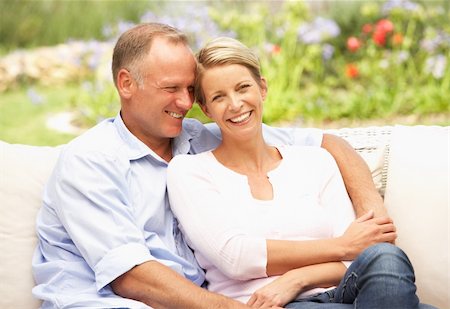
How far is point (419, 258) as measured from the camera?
96.3 inches

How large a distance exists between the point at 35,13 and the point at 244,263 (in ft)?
16.3

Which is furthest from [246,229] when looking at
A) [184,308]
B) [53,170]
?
[53,170]

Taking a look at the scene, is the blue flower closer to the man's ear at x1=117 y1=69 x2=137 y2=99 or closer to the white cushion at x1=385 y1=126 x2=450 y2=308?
the white cushion at x1=385 y1=126 x2=450 y2=308

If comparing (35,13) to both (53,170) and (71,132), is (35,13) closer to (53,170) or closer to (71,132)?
(71,132)

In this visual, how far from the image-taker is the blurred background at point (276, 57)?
→ 18.0 ft

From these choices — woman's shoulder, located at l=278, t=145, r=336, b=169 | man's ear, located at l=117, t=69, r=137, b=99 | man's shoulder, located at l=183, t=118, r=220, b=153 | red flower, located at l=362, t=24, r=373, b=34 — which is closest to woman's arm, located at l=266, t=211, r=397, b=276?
woman's shoulder, located at l=278, t=145, r=336, b=169

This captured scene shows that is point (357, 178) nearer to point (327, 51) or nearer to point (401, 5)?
point (327, 51)

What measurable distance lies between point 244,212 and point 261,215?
53 mm

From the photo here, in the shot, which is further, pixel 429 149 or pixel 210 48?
pixel 429 149

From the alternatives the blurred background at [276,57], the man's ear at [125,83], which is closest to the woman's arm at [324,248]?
the man's ear at [125,83]

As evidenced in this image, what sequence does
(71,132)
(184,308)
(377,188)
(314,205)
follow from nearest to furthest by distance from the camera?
(184,308) < (314,205) < (377,188) < (71,132)

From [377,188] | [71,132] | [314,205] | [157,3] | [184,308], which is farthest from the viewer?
[157,3]

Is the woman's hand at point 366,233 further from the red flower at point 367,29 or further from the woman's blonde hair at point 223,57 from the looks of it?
the red flower at point 367,29

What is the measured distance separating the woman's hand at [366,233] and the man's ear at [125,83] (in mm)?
821
